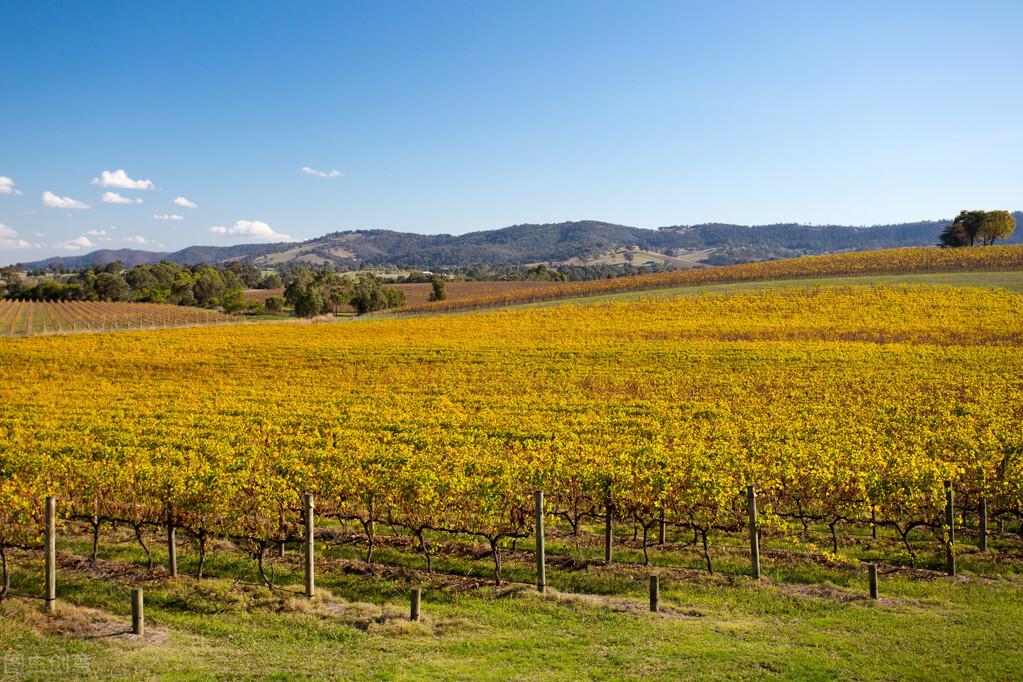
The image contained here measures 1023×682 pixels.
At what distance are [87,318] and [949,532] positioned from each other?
95592 millimetres

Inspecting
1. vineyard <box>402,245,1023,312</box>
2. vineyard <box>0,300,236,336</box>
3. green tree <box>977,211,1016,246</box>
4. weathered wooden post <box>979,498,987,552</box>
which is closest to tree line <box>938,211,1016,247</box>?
green tree <box>977,211,1016,246</box>

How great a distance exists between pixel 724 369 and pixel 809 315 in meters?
29.4

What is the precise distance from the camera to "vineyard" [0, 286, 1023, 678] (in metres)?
15.2

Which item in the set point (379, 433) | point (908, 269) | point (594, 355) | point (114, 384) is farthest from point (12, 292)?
point (908, 269)

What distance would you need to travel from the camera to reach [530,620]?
→ 11781 millimetres

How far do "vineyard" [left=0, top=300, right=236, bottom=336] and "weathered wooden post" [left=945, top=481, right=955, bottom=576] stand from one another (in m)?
77.5

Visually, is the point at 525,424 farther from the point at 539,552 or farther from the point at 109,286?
the point at 109,286

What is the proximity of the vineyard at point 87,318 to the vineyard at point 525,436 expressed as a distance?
53.3 ft

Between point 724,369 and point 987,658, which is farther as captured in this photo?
point 724,369

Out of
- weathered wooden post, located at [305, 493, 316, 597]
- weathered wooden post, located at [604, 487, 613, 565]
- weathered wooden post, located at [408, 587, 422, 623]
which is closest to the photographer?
weathered wooden post, located at [408, 587, 422, 623]

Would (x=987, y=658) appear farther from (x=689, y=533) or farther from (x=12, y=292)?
(x=12, y=292)

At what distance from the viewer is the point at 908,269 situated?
92.5 metres

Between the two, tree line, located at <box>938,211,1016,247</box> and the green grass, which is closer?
the green grass

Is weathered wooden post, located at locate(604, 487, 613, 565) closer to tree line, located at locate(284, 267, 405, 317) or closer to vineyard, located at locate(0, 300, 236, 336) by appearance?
vineyard, located at locate(0, 300, 236, 336)
